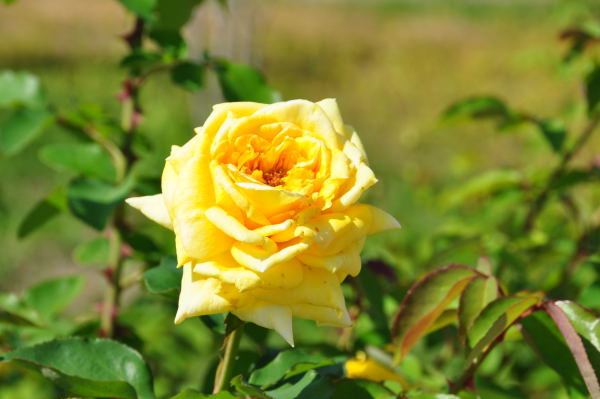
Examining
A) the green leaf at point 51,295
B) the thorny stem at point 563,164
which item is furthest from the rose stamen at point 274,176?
the thorny stem at point 563,164

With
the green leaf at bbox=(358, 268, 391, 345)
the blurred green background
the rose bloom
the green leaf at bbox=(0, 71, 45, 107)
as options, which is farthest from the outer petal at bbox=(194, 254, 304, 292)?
the green leaf at bbox=(0, 71, 45, 107)

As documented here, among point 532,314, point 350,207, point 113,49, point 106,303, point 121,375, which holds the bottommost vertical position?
point 113,49

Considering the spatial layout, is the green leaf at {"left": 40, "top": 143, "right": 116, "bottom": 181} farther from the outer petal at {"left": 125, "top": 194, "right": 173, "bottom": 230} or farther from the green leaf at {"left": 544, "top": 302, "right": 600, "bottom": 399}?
the green leaf at {"left": 544, "top": 302, "right": 600, "bottom": 399}

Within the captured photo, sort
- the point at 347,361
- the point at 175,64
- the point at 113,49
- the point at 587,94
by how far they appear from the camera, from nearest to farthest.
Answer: the point at 347,361 → the point at 175,64 → the point at 587,94 → the point at 113,49

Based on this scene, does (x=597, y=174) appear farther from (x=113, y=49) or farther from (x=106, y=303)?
(x=113, y=49)

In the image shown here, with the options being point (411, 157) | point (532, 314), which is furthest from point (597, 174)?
point (411, 157)

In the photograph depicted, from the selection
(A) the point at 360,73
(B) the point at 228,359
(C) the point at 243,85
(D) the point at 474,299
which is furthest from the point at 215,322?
(A) the point at 360,73

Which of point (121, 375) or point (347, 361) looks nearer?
point (121, 375)
